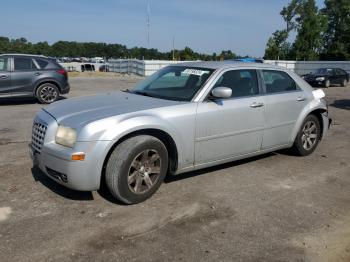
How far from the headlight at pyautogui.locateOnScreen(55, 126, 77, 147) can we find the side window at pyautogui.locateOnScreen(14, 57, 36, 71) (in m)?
8.93

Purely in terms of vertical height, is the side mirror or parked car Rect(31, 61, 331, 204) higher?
the side mirror

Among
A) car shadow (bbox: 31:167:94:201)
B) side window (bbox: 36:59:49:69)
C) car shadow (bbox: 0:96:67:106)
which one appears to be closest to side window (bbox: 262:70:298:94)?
car shadow (bbox: 31:167:94:201)

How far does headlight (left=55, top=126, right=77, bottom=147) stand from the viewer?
4176 millimetres

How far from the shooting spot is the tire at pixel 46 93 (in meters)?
12.6

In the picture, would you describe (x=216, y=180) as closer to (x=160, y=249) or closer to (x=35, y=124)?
(x=160, y=249)

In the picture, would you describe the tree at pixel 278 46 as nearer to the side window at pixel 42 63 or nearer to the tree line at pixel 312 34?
the tree line at pixel 312 34

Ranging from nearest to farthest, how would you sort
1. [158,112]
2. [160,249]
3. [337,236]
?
[160,249] → [337,236] → [158,112]

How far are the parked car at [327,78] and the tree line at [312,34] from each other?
28980mm

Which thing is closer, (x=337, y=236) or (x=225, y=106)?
(x=337, y=236)

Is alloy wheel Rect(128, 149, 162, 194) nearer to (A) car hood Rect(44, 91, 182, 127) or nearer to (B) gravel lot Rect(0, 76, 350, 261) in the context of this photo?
(B) gravel lot Rect(0, 76, 350, 261)

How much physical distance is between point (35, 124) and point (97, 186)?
46.1 inches

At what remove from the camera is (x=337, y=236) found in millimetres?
3916

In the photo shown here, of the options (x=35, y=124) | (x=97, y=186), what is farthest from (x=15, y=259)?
(x=35, y=124)

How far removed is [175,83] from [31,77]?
8.12 m
